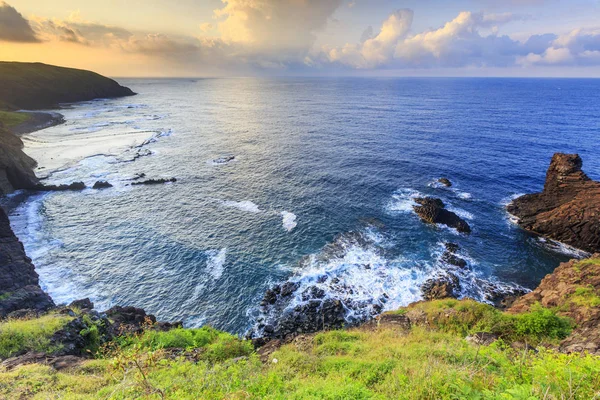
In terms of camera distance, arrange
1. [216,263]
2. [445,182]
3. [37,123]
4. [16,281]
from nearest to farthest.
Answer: [16,281] → [216,263] → [445,182] → [37,123]

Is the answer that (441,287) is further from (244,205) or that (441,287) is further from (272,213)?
(244,205)

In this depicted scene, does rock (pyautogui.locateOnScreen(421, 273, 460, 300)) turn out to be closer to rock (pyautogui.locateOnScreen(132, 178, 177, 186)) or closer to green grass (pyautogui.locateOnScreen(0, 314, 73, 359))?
green grass (pyautogui.locateOnScreen(0, 314, 73, 359))

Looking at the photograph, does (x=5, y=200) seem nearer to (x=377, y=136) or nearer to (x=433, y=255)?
(x=433, y=255)

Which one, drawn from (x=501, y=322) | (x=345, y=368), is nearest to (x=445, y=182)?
(x=501, y=322)

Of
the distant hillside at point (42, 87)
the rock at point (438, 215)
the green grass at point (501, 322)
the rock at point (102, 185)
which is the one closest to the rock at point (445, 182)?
the rock at point (438, 215)

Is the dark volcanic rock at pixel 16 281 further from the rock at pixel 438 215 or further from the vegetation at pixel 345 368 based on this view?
the rock at pixel 438 215

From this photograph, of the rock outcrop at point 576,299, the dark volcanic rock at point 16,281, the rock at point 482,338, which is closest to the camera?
the rock outcrop at point 576,299
